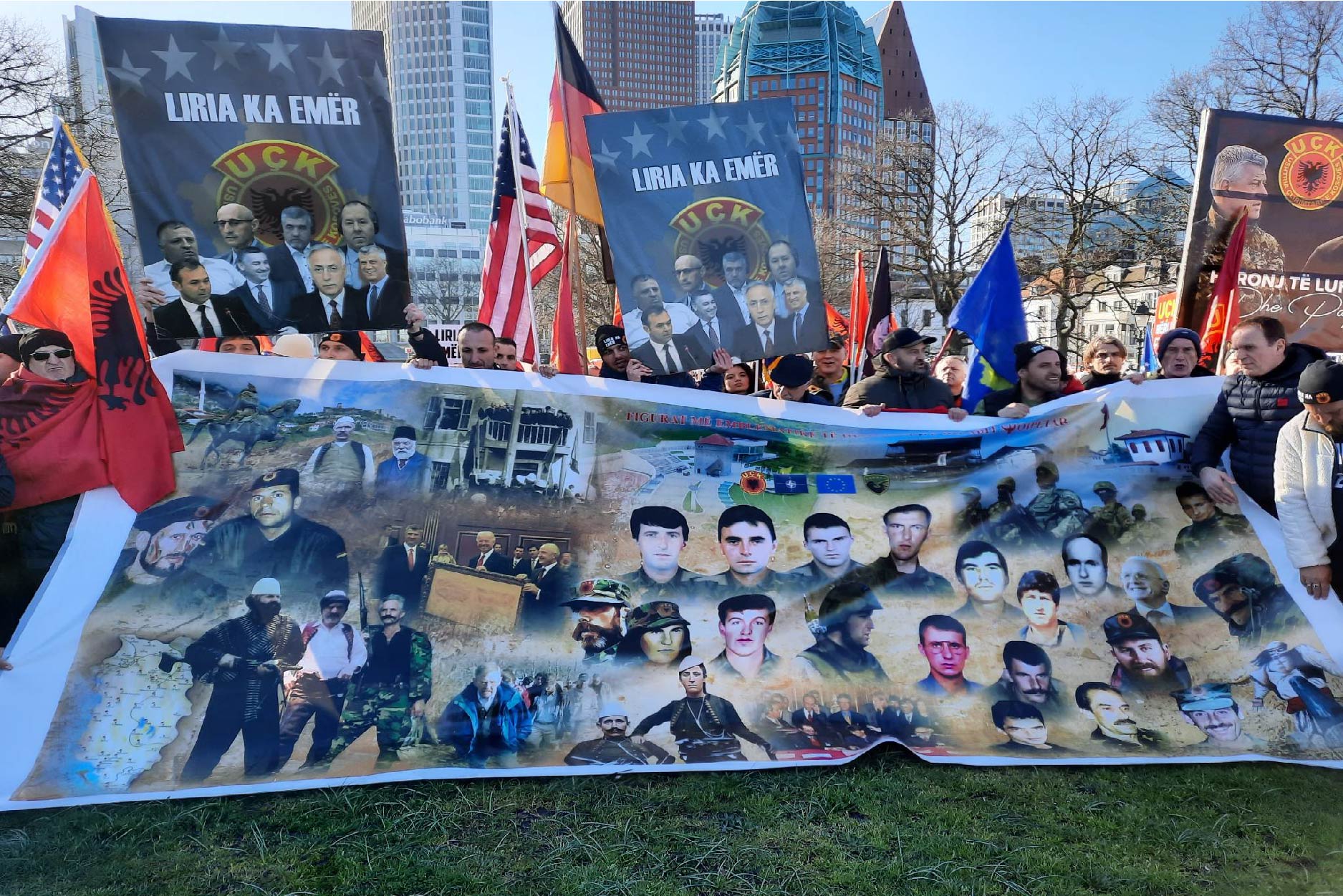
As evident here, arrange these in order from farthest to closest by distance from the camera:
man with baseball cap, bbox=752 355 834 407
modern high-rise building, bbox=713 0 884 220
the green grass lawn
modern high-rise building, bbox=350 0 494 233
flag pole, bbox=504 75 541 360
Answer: modern high-rise building, bbox=350 0 494 233 → modern high-rise building, bbox=713 0 884 220 → flag pole, bbox=504 75 541 360 → man with baseball cap, bbox=752 355 834 407 → the green grass lawn

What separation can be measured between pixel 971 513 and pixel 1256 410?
1575 mm

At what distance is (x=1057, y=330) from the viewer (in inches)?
1125

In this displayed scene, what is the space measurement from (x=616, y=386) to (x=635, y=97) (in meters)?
210

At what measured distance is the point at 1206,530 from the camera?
4.58 m

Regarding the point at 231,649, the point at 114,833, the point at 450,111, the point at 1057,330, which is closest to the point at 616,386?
the point at 231,649

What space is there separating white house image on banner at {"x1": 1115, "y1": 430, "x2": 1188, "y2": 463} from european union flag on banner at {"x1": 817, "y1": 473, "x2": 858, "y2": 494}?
1528mm

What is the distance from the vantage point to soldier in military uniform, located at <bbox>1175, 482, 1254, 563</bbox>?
453cm

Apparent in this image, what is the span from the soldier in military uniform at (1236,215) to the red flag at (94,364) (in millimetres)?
6836

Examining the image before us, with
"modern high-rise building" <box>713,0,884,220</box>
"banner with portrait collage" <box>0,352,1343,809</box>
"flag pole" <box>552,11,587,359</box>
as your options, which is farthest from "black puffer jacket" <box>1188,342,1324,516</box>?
"modern high-rise building" <box>713,0,884,220</box>

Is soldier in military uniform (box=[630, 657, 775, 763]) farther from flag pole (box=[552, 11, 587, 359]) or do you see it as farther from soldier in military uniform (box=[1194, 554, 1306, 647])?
flag pole (box=[552, 11, 587, 359])

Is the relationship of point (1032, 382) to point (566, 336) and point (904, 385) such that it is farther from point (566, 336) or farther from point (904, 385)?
point (566, 336)

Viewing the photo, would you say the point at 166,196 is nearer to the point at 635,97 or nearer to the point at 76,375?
the point at 76,375

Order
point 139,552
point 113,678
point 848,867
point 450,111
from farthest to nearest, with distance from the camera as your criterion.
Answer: point 450,111 < point 139,552 < point 113,678 < point 848,867

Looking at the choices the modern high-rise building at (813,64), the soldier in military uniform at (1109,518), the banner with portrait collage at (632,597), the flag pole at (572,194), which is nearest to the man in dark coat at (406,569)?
the banner with portrait collage at (632,597)
